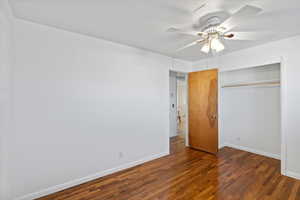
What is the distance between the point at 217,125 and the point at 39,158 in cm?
355

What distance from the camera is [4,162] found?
5.56 ft

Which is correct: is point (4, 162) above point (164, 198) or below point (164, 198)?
above

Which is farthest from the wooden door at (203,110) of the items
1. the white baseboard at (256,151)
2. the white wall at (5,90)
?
the white wall at (5,90)

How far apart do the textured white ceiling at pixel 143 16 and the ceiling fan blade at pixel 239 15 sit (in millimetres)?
63

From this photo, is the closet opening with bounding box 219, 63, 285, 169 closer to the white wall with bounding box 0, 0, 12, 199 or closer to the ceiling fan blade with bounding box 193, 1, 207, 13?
the ceiling fan blade with bounding box 193, 1, 207, 13

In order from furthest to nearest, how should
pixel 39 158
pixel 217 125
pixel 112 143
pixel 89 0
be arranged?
Result: pixel 217 125 < pixel 112 143 < pixel 39 158 < pixel 89 0

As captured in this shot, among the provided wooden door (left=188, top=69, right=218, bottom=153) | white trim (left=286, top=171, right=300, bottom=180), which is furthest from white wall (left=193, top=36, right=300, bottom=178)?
wooden door (left=188, top=69, right=218, bottom=153)

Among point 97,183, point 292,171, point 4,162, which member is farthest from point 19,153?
point 292,171

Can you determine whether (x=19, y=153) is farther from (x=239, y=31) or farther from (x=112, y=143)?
(x=239, y=31)

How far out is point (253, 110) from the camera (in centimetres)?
370

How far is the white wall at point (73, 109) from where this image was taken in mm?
1938

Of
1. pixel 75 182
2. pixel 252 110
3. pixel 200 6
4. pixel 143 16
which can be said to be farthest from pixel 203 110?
pixel 75 182

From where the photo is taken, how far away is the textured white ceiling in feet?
5.37

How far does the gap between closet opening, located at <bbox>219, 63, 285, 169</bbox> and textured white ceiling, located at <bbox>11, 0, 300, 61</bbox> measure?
A: 1217 millimetres
